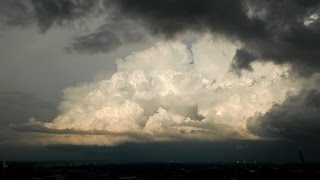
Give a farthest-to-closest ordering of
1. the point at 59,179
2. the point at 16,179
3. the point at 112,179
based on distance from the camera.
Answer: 1. the point at 112,179
2. the point at 16,179
3. the point at 59,179

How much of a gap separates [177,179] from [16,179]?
52117 mm

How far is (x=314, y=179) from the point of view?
129 m

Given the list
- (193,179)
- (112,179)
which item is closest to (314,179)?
(193,179)

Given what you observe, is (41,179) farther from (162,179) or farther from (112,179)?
(162,179)

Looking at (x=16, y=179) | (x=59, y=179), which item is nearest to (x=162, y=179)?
(x=16, y=179)

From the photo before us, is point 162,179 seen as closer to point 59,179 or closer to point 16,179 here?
point 16,179

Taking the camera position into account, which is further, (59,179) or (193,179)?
(193,179)

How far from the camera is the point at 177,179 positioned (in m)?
131

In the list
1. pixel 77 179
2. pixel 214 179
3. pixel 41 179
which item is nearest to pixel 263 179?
pixel 214 179

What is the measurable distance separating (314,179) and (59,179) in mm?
97401

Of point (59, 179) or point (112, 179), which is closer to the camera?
point (59, 179)

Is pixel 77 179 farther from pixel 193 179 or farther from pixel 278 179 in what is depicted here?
pixel 278 179

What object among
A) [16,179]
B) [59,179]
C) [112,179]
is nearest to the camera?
[59,179]

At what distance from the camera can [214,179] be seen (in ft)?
433
